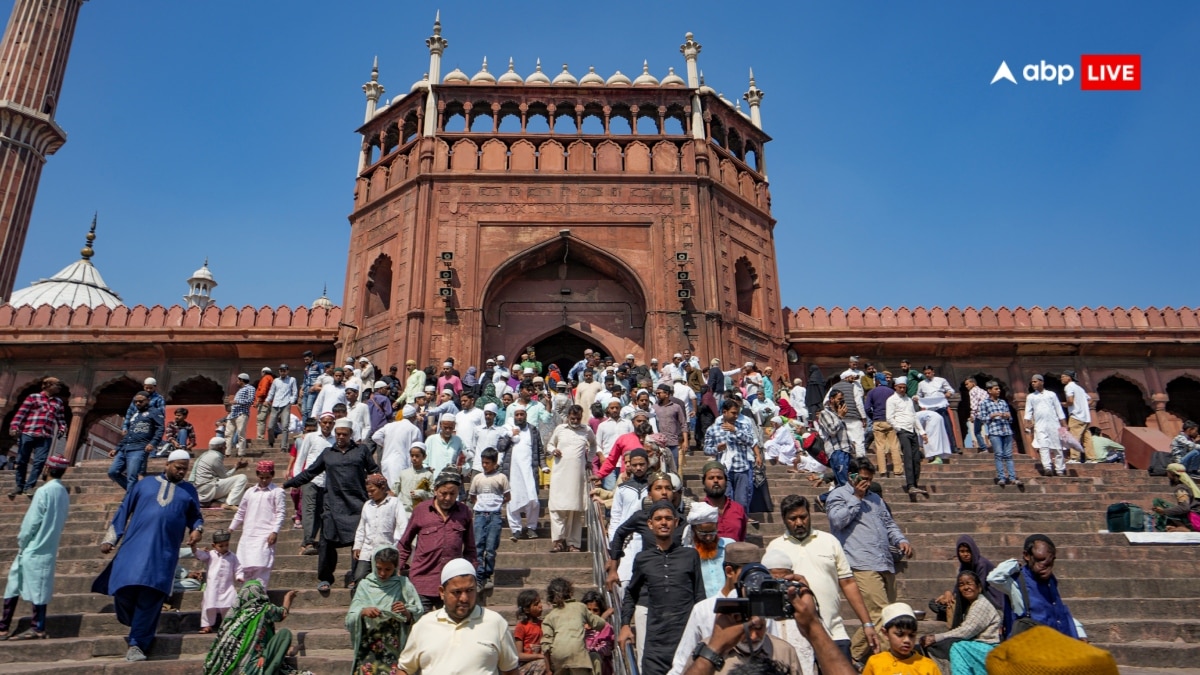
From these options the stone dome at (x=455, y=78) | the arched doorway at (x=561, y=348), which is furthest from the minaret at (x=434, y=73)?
the arched doorway at (x=561, y=348)

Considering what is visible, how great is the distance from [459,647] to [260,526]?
10.6 feet

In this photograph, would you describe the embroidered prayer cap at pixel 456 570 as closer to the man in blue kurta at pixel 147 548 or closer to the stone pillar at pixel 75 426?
the man in blue kurta at pixel 147 548

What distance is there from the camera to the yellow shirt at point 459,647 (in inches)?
128

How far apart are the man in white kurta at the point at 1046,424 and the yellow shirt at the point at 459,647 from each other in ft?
27.2

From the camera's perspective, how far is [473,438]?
8336 mm

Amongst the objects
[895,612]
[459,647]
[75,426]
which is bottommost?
[459,647]

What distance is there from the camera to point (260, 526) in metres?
5.87

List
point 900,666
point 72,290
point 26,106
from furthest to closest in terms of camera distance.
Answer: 1. point 72,290
2. point 26,106
3. point 900,666

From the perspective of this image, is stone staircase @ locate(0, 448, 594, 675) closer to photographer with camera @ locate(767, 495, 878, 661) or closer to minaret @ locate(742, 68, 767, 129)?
photographer with camera @ locate(767, 495, 878, 661)

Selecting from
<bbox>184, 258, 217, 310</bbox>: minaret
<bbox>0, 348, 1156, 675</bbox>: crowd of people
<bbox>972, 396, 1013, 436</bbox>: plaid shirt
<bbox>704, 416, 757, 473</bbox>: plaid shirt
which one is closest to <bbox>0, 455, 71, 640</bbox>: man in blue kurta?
<bbox>0, 348, 1156, 675</bbox>: crowd of people

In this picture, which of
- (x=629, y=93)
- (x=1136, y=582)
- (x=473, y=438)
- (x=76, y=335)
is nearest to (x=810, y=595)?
(x=1136, y=582)

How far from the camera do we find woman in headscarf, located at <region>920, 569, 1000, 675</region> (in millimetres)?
4020

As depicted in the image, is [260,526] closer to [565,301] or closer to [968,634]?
[968,634]

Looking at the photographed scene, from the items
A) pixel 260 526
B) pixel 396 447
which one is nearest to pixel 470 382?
pixel 396 447
